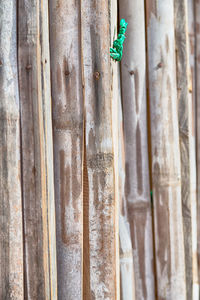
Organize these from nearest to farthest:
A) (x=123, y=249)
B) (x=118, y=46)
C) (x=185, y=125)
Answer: (x=118, y=46), (x=123, y=249), (x=185, y=125)

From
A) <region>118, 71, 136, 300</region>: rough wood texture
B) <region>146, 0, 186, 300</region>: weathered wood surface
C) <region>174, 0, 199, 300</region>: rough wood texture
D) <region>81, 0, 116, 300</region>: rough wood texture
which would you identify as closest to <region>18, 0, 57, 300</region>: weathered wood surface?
<region>81, 0, 116, 300</region>: rough wood texture

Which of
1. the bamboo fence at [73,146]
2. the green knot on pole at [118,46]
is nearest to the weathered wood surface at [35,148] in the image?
the bamboo fence at [73,146]

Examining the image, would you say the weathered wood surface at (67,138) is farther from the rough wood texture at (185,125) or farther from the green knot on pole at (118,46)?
the rough wood texture at (185,125)

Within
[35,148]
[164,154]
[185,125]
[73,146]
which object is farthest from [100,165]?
[185,125]

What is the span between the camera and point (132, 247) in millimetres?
1574

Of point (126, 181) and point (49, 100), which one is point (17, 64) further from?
point (126, 181)

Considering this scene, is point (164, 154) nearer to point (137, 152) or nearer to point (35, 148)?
point (137, 152)

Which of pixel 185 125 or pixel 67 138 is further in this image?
pixel 185 125

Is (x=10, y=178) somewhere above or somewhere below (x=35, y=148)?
below

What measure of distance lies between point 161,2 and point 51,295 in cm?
140

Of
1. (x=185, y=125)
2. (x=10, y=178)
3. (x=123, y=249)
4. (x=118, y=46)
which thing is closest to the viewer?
(x=10, y=178)

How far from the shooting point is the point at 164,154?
1.57 m

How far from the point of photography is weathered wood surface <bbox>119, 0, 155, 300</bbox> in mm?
1524

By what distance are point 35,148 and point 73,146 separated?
0.53 ft
